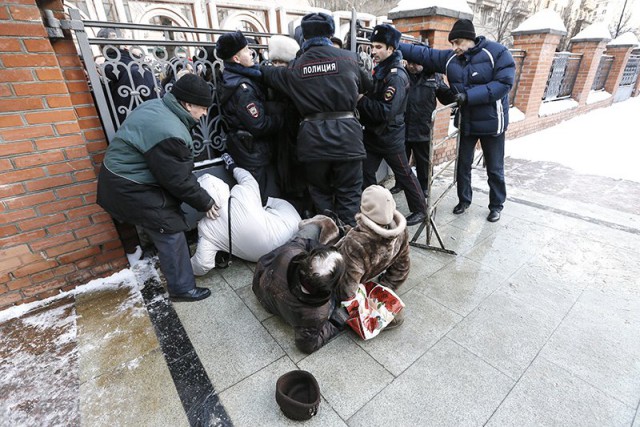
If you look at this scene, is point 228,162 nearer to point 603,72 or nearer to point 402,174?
point 402,174

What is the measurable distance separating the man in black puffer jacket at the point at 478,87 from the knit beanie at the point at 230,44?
1.95 metres

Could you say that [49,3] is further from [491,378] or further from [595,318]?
[595,318]

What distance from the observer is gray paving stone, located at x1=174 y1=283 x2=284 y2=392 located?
197cm

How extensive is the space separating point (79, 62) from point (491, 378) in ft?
11.8

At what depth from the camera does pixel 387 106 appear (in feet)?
10.1

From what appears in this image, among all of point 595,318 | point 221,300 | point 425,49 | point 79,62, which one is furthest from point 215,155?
point 595,318

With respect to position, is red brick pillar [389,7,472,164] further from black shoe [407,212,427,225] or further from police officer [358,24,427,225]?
black shoe [407,212,427,225]

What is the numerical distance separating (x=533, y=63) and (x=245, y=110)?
7.28m

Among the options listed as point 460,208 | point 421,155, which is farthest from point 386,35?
point 460,208

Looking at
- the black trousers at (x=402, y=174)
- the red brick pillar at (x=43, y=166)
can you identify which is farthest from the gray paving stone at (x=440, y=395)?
the red brick pillar at (x=43, y=166)

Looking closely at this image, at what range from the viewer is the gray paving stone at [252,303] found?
7.91 feet

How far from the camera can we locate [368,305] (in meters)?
2.21

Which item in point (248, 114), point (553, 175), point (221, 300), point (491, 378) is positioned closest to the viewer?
point (491, 378)

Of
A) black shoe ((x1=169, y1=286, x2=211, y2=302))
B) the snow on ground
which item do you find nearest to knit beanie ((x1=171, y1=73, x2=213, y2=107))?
black shoe ((x1=169, y1=286, x2=211, y2=302))
